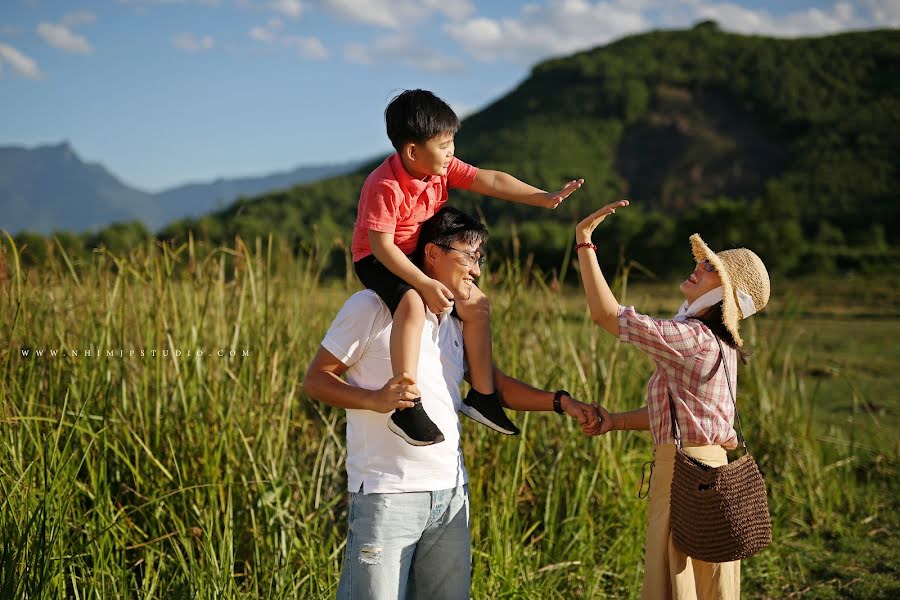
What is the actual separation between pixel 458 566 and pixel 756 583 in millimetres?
2237

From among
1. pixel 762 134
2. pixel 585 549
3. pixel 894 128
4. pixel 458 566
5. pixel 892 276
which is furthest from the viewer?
pixel 762 134

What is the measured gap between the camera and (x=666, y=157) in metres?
58.1

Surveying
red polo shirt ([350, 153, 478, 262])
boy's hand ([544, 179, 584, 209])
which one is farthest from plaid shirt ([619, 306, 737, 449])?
red polo shirt ([350, 153, 478, 262])

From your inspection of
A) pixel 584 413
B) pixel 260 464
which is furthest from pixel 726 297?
pixel 260 464

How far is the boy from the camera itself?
1.82 m

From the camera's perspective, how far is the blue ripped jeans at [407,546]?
5.82 feet

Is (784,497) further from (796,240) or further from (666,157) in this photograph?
(666,157)

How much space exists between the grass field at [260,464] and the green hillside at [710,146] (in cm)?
1954

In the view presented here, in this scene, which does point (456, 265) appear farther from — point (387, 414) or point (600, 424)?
point (600, 424)

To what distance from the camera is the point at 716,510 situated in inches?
77.7

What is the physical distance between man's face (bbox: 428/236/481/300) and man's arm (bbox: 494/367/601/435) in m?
0.32

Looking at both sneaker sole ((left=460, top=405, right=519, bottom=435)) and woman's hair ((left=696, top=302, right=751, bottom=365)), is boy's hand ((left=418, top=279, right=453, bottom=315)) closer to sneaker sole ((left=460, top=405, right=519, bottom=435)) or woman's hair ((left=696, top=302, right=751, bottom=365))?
sneaker sole ((left=460, top=405, right=519, bottom=435))

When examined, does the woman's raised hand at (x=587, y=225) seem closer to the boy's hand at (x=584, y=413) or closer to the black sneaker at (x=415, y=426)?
the boy's hand at (x=584, y=413)

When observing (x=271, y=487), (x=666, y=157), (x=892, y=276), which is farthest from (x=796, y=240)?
(x=666, y=157)
